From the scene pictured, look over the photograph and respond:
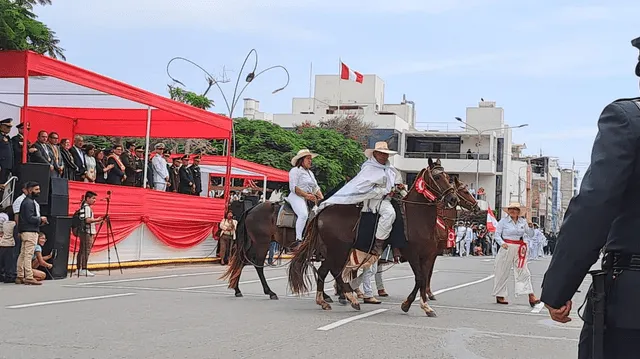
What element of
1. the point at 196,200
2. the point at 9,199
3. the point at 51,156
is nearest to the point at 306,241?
the point at 9,199

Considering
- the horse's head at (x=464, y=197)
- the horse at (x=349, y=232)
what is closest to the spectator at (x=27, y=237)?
the horse at (x=349, y=232)

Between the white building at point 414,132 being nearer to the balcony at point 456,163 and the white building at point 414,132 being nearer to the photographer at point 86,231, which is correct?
the balcony at point 456,163

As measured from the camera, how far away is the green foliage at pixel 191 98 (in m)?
55.9

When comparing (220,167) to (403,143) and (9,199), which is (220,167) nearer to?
(9,199)

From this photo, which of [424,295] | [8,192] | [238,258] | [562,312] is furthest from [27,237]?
[562,312]

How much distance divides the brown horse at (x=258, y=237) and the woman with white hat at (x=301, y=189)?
0.36 meters

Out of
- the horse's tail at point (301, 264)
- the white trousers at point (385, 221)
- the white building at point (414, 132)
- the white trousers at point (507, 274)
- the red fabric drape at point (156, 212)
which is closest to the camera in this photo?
the white trousers at point (385, 221)

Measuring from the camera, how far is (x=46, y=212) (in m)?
17.5

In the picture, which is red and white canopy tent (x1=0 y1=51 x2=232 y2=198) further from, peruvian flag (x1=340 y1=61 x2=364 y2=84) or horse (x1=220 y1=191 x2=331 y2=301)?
peruvian flag (x1=340 y1=61 x2=364 y2=84)

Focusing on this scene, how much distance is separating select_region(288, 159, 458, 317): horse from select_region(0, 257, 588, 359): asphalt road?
49 centimetres

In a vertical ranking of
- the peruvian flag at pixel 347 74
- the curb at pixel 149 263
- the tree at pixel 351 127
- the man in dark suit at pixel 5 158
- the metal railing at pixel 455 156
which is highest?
the peruvian flag at pixel 347 74

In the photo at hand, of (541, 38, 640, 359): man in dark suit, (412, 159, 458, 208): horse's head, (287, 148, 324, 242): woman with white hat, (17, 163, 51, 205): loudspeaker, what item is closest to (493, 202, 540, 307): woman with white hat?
(412, 159, 458, 208): horse's head

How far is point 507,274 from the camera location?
1517 cm

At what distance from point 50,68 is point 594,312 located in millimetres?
15355
